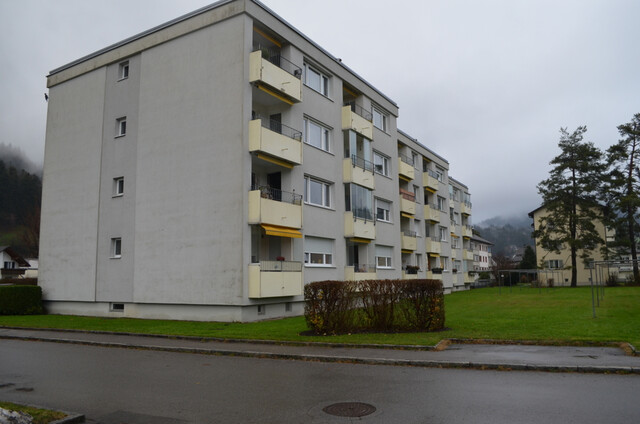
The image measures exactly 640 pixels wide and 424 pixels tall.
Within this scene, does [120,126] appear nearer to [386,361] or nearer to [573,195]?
[386,361]

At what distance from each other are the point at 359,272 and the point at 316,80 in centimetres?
1093

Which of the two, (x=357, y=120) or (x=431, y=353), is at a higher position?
(x=357, y=120)

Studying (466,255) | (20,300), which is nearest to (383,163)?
(20,300)

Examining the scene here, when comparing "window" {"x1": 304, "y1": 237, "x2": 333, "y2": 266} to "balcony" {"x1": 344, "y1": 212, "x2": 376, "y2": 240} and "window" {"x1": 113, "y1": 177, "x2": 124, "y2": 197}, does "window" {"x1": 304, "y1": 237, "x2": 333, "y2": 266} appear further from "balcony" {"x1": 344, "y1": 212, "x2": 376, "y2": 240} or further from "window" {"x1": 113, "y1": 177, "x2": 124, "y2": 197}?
"window" {"x1": 113, "y1": 177, "x2": 124, "y2": 197}

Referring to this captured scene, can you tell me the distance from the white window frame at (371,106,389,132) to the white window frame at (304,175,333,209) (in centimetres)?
905

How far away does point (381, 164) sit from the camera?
34656 mm

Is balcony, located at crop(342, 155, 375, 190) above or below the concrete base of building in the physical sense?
above

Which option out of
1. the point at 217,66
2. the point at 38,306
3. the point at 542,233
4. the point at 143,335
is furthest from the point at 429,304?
the point at 542,233

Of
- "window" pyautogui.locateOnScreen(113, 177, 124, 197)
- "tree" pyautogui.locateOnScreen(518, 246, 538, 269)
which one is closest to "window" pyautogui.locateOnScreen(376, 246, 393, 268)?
"window" pyautogui.locateOnScreen(113, 177, 124, 197)

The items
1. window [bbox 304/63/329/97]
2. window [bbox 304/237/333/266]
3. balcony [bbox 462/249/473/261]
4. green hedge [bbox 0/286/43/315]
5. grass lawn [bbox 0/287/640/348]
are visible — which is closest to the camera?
grass lawn [bbox 0/287/640/348]

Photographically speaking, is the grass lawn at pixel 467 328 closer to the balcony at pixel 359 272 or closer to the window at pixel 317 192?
the window at pixel 317 192

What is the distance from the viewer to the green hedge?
24875 millimetres

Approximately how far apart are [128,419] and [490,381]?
19.4 ft

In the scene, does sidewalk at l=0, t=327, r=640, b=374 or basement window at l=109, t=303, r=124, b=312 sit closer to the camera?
sidewalk at l=0, t=327, r=640, b=374
